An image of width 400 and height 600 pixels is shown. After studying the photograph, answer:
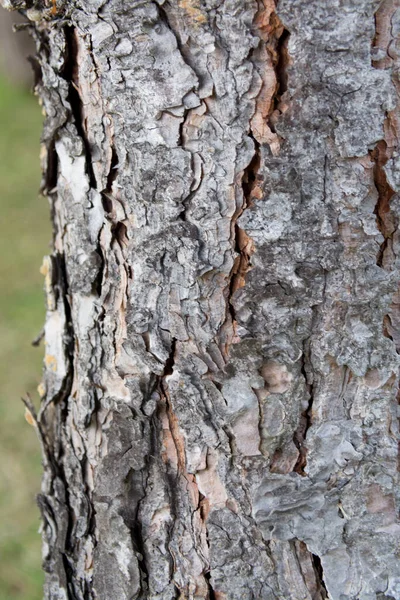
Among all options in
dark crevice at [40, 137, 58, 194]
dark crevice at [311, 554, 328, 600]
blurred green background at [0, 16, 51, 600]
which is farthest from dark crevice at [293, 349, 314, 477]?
blurred green background at [0, 16, 51, 600]

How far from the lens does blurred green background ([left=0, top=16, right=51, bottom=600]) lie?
2.61 meters

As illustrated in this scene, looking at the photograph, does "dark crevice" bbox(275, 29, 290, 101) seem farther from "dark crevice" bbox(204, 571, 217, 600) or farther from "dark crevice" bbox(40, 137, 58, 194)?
"dark crevice" bbox(204, 571, 217, 600)

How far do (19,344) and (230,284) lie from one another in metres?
3.08

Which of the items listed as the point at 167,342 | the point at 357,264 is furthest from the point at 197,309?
Answer: the point at 357,264

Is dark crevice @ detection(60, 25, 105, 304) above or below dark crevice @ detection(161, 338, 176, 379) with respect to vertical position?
above

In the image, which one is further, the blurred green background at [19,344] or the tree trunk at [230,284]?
the blurred green background at [19,344]

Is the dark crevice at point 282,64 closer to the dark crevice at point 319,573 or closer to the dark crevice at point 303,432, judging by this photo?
the dark crevice at point 303,432

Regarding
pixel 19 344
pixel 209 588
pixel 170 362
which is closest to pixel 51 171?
pixel 170 362

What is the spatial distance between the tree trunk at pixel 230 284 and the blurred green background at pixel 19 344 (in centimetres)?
128

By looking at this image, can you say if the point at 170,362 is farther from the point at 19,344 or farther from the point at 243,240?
the point at 19,344

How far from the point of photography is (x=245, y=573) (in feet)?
4.28

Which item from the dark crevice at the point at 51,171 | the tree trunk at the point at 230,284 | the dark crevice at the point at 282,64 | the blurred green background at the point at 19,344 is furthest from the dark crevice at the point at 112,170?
the blurred green background at the point at 19,344

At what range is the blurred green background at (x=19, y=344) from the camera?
2611 millimetres

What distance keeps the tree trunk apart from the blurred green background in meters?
1.28
